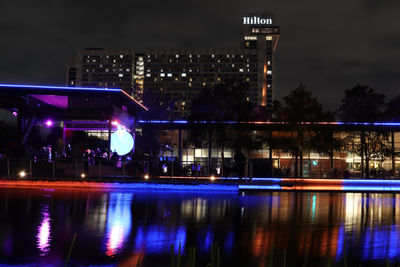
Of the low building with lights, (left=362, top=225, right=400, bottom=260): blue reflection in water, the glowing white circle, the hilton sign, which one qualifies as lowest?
(left=362, top=225, right=400, bottom=260): blue reflection in water

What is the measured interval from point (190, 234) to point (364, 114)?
38.4 metres

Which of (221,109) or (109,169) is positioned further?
(221,109)

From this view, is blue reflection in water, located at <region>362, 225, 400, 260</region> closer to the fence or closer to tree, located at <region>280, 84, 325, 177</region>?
the fence

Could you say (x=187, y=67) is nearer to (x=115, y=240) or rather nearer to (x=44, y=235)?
(x=44, y=235)

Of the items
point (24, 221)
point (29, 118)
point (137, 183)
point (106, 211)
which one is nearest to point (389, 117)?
point (137, 183)

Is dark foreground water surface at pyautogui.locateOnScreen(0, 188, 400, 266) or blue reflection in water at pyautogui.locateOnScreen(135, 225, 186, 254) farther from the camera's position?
blue reflection in water at pyautogui.locateOnScreen(135, 225, 186, 254)

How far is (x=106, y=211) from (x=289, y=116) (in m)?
32.8

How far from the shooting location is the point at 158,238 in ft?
27.8

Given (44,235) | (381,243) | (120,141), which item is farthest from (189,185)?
(381,243)

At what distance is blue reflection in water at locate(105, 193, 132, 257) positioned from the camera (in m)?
7.57

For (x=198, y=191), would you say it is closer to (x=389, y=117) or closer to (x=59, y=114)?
(x=59, y=114)

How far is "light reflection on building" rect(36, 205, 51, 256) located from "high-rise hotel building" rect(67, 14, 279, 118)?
155m

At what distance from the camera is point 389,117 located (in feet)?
148

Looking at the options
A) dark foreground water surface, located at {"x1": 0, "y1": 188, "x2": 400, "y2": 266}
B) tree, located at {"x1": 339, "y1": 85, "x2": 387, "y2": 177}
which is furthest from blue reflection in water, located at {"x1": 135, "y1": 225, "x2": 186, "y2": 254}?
tree, located at {"x1": 339, "y1": 85, "x2": 387, "y2": 177}
